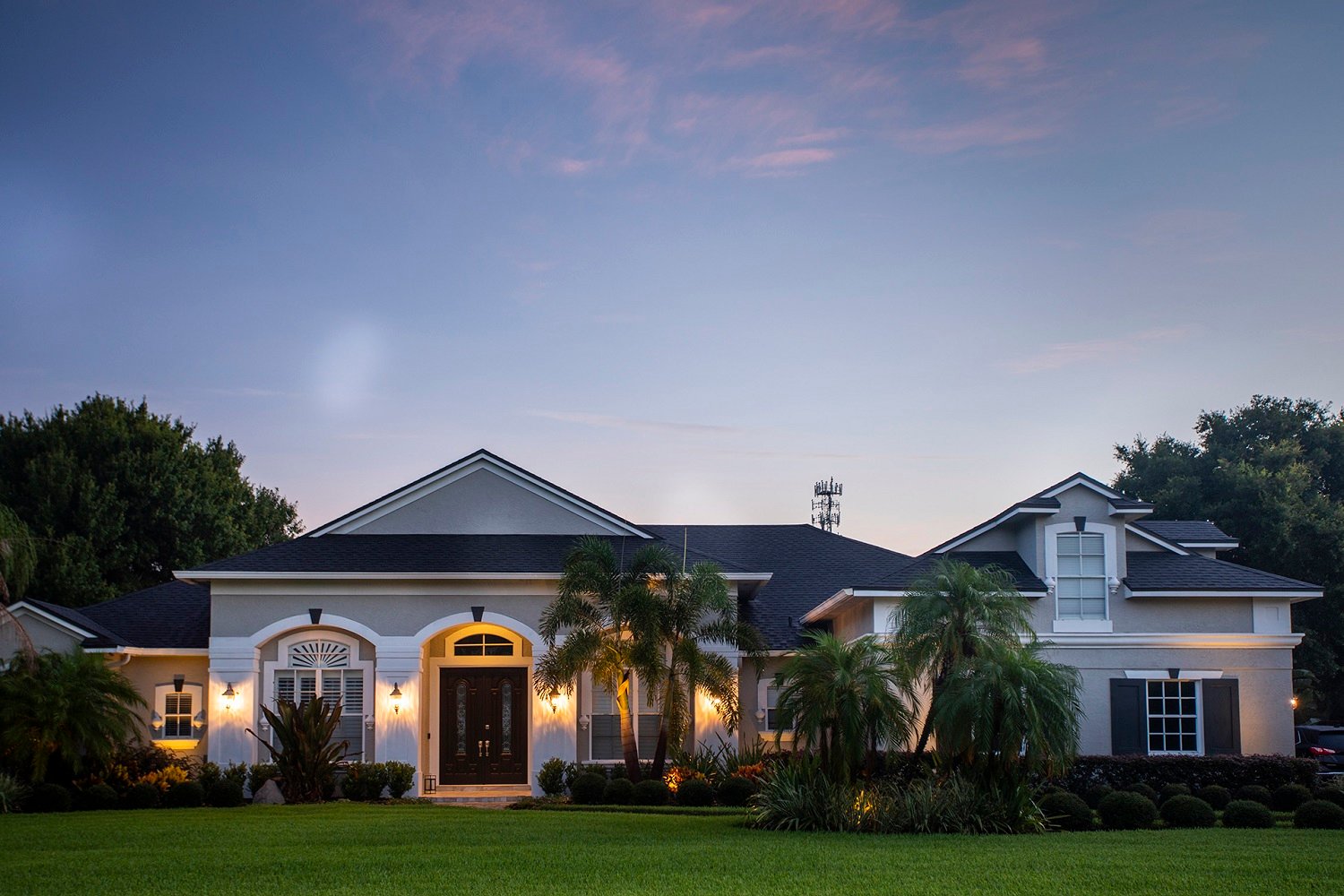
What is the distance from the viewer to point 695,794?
20.3 m

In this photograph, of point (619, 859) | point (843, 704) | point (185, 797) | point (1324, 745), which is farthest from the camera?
point (1324, 745)

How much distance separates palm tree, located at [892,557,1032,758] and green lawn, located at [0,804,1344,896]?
8.87 feet

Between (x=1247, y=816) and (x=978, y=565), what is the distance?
7.71 m

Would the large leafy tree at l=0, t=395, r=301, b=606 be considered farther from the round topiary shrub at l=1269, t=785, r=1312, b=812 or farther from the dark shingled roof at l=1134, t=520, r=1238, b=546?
the round topiary shrub at l=1269, t=785, r=1312, b=812

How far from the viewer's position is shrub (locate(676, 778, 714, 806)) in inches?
799

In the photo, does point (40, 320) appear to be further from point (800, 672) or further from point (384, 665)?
point (800, 672)

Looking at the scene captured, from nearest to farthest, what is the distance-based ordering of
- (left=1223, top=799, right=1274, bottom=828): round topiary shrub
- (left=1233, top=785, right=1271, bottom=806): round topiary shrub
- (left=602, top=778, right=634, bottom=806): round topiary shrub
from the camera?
(left=1223, top=799, right=1274, bottom=828): round topiary shrub, (left=1233, top=785, right=1271, bottom=806): round topiary shrub, (left=602, top=778, right=634, bottom=806): round topiary shrub

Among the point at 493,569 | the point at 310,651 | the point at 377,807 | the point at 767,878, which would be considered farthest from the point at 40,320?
the point at 767,878

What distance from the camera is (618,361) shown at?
2819 cm

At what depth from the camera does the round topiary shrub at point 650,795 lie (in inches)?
809

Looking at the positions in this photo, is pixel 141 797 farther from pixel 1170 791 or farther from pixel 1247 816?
pixel 1247 816

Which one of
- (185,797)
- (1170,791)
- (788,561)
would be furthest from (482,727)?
(1170,791)

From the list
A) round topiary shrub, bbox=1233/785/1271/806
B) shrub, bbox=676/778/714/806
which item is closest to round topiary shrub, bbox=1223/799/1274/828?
round topiary shrub, bbox=1233/785/1271/806

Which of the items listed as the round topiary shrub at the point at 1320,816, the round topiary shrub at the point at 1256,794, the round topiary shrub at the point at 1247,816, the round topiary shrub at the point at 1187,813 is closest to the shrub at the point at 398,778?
the round topiary shrub at the point at 1187,813
